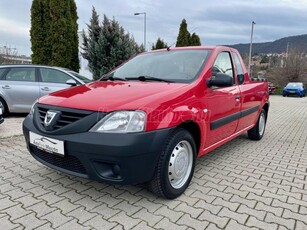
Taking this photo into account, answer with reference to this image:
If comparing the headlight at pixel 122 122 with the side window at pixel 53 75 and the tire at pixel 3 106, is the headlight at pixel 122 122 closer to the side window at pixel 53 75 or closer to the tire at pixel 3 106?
the side window at pixel 53 75

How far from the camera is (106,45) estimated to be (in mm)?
11641

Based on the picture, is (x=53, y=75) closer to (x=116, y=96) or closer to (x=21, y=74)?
(x=21, y=74)

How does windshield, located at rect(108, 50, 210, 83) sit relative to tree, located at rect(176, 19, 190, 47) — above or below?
below

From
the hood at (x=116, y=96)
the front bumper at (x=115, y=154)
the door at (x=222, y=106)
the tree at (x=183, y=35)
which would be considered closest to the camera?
the front bumper at (x=115, y=154)

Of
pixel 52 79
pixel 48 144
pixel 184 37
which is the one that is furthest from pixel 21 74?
pixel 184 37

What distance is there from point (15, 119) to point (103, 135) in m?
5.49

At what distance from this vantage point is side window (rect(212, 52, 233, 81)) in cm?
367

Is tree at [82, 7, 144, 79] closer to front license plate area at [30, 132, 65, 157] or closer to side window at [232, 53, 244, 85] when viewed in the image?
side window at [232, 53, 244, 85]

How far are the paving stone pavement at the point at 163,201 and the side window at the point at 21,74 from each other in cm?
346

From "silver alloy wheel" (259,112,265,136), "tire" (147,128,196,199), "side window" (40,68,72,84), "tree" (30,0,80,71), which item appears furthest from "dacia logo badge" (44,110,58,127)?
"tree" (30,0,80,71)

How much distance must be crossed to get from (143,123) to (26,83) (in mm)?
5602

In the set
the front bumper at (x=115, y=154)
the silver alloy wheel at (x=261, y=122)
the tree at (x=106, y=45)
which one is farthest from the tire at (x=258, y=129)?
the tree at (x=106, y=45)

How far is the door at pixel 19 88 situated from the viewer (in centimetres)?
690

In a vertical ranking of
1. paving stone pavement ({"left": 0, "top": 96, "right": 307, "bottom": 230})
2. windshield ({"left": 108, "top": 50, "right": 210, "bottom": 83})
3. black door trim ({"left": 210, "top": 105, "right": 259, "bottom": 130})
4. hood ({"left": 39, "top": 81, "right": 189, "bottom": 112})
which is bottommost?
paving stone pavement ({"left": 0, "top": 96, "right": 307, "bottom": 230})
